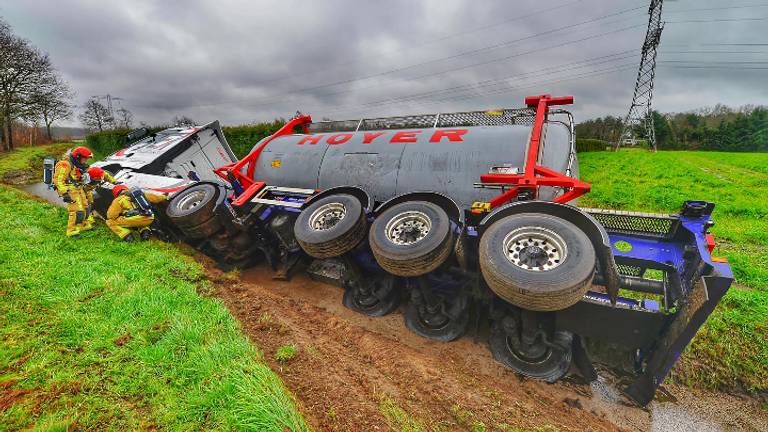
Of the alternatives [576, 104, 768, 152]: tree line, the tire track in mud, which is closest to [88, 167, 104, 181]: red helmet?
the tire track in mud

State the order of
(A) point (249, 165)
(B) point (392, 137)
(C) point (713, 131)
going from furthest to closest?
(C) point (713, 131) → (A) point (249, 165) → (B) point (392, 137)

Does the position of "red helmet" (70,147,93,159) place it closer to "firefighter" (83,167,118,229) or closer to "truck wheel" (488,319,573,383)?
"firefighter" (83,167,118,229)

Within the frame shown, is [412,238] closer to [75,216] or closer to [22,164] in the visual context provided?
[75,216]

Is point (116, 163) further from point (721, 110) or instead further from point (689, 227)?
point (721, 110)

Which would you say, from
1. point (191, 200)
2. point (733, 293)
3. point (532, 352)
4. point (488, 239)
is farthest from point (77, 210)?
point (733, 293)

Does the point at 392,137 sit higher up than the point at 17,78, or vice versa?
the point at 17,78

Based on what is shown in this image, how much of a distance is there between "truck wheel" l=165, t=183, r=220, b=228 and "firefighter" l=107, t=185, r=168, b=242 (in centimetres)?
63

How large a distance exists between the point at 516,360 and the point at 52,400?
3591 millimetres

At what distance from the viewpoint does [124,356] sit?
2670mm

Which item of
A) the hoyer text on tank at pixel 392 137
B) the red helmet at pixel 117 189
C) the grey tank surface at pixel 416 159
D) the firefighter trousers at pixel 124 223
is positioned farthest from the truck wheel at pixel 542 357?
the red helmet at pixel 117 189

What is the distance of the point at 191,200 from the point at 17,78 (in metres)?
30.2

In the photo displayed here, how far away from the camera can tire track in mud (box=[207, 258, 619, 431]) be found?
2.41 metres

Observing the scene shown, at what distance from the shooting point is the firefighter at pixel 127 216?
19.5 ft

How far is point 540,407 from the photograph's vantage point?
283cm
